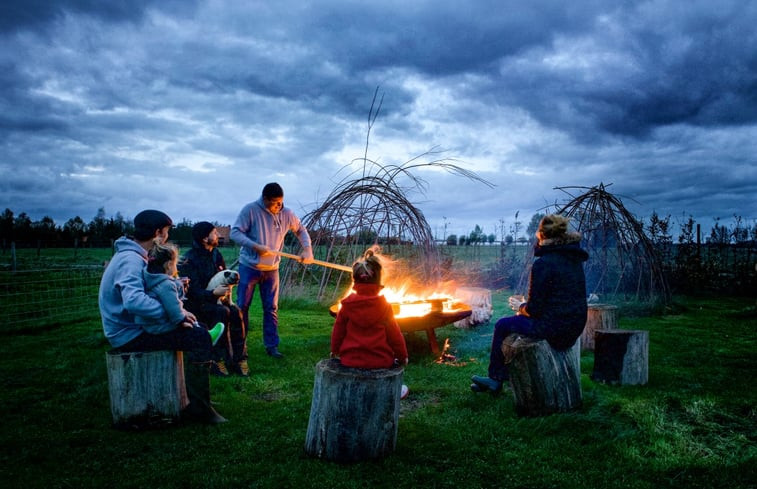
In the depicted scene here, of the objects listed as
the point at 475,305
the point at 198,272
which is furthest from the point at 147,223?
the point at 475,305

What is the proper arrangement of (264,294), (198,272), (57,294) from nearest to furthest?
1. (198,272)
2. (264,294)
3. (57,294)

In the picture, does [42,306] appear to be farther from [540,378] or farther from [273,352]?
[540,378]

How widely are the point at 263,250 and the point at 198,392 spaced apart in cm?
219

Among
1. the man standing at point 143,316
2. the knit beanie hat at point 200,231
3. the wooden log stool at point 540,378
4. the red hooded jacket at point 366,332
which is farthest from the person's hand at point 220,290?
the wooden log stool at point 540,378

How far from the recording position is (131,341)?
3576 millimetres

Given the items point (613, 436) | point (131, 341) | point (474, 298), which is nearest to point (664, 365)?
point (613, 436)

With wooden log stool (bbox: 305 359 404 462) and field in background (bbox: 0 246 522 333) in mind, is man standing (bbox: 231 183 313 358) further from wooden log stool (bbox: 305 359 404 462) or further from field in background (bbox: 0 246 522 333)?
wooden log stool (bbox: 305 359 404 462)

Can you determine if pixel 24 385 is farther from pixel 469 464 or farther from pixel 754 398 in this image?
pixel 754 398

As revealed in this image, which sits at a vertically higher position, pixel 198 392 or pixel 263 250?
pixel 263 250

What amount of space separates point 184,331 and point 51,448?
1168mm

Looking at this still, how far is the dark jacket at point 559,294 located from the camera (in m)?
3.97

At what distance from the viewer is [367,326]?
3.36 m

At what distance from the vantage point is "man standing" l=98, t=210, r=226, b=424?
344 centimetres

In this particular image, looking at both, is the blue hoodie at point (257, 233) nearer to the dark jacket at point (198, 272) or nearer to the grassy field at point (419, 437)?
the dark jacket at point (198, 272)
